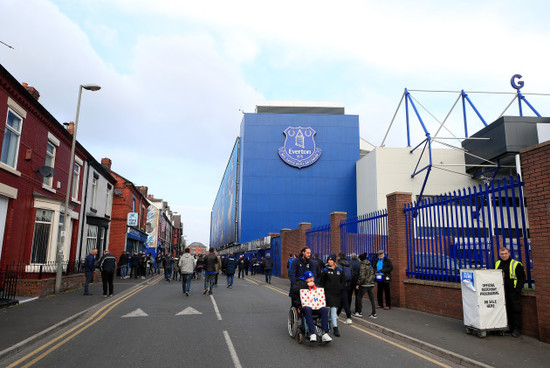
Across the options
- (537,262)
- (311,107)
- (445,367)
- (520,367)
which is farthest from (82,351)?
(311,107)

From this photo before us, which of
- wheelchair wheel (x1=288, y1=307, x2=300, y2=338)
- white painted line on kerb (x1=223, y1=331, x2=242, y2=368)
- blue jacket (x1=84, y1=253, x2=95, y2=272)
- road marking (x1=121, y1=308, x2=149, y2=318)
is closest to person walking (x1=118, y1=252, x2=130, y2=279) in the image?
blue jacket (x1=84, y1=253, x2=95, y2=272)

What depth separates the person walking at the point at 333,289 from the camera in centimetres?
762

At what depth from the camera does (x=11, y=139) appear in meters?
13.5

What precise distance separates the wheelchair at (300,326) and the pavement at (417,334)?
177cm

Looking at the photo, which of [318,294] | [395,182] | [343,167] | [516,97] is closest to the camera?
[318,294]

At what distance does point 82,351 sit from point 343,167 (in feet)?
147

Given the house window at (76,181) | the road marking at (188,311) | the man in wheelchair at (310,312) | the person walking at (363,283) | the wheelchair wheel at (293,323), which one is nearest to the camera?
the man in wheelchair at (310,312)

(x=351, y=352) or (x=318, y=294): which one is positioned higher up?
(x=318, y=294)

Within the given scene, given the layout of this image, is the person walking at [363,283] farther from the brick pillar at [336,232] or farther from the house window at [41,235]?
Answer: the house window at [41,235]

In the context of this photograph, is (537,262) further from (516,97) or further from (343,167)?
(343,167)

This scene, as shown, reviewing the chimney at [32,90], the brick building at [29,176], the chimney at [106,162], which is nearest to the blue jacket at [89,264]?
the brick building at [29,176]

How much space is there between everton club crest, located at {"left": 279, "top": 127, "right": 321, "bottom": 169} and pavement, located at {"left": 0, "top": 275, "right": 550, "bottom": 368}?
3827 centimetres

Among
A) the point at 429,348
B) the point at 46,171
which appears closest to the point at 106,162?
the point at 46,171

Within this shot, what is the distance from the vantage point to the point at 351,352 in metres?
6.52
